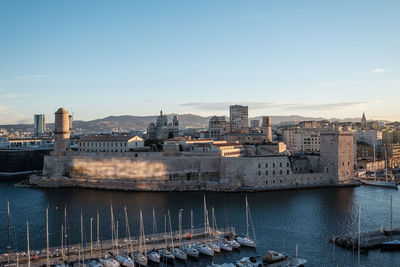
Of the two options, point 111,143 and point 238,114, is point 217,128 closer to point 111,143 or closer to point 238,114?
point 238,114

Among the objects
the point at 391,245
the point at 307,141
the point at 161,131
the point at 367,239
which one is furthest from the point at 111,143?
the point at 391,245

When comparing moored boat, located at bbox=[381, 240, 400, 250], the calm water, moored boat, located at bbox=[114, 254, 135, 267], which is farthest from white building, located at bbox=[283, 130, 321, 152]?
moored boat, located at bbox=[114, 254, 135, 267]

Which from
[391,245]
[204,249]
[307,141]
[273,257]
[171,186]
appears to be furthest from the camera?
[307,141]

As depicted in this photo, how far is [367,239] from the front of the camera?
1831cm

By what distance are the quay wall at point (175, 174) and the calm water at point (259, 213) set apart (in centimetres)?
166

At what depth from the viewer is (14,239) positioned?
19734 millimetres

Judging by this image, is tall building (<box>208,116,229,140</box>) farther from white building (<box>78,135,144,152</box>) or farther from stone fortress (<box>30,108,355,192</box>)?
stone fortress (<box>30,108,355,192</box>)

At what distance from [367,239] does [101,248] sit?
1156 cm

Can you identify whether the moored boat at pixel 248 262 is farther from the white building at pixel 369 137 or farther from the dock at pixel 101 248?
the white building at pixel 369 137

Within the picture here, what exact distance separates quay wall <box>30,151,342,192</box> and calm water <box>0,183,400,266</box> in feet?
5.45

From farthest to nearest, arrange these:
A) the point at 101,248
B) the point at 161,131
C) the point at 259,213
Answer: the point at 161,131 < the point at 259,213 < the point at 101,248

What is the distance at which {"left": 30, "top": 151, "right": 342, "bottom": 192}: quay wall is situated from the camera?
33.2 meters

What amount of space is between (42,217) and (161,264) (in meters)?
11.1

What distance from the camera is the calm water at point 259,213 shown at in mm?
18258
